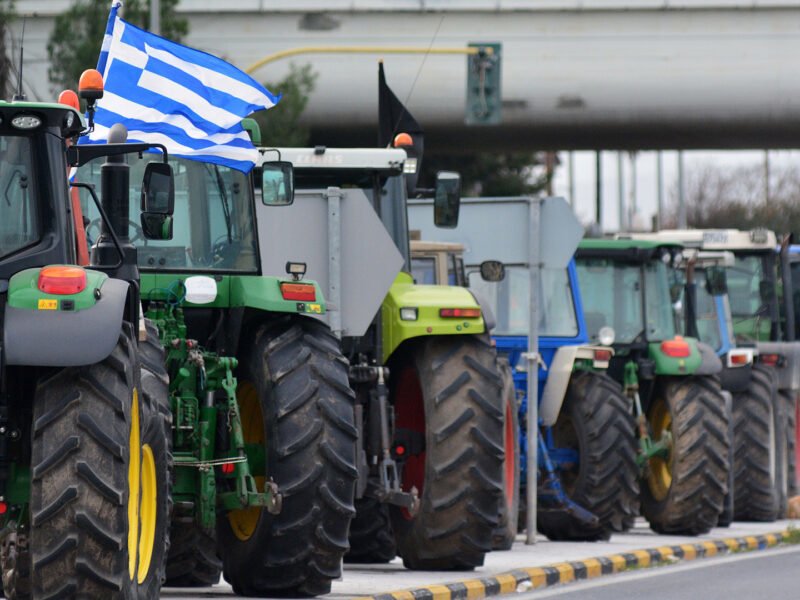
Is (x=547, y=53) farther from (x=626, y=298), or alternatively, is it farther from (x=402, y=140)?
(x=402, y=140)

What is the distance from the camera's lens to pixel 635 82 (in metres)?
37.9

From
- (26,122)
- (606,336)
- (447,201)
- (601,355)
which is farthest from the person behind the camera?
(606,336)

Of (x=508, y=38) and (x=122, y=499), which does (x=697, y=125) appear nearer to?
(x=508, y=38)

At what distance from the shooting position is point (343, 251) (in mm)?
14758

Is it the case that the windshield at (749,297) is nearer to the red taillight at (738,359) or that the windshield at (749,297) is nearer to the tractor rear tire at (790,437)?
the tractor rear tire at (790,437)

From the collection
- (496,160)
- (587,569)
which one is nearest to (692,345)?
(587,569)

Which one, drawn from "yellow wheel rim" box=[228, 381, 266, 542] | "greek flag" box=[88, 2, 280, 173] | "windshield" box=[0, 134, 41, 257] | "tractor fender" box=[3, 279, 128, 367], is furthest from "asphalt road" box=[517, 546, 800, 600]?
"tractor fender" box=[3, 279, 128, 367]

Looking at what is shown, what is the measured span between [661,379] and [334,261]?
21.1 ft

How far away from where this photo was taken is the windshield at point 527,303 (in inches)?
757

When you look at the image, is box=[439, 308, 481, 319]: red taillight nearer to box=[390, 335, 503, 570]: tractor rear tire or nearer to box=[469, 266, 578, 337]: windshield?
box=[390, 335, 503, 570]: tractor rear tire

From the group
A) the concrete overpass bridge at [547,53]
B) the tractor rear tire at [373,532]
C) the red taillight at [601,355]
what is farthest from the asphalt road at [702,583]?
the concrete overpass bridge at [547,53]

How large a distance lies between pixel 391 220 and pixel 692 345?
5.24 m

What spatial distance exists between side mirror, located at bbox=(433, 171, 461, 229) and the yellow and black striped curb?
8.28 feet

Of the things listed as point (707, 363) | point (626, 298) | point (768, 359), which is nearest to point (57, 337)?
point (707, 363)
